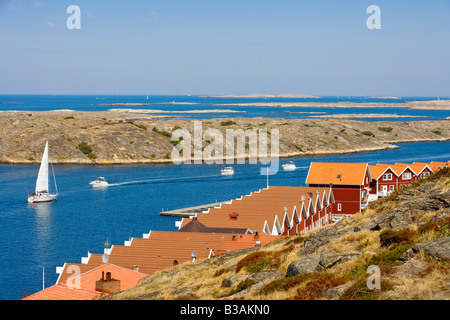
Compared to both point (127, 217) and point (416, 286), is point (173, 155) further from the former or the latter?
point (416, 286)

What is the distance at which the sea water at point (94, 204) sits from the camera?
50531mm

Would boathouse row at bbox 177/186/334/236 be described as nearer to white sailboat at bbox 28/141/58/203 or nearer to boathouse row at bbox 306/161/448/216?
boathouse row at bbox 306/161/448/216

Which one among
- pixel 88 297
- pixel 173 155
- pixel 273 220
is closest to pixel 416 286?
pixel 88 297

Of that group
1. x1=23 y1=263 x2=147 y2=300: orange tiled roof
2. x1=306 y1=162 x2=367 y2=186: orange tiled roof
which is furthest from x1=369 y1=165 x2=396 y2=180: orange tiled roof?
x1=23 y1=263 x2=147 y2=300: orange tiled roof

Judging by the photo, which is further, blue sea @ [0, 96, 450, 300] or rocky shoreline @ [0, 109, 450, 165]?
rocky shoreline @ [0, 109, 450, 165]

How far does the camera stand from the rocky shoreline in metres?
131

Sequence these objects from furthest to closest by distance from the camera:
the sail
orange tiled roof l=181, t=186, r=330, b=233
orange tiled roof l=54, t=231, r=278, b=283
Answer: the sail < orange tiled roof l=181, t=186, r=330, b=233 < orange tiled roof l=54, t=231, r=278, b=283

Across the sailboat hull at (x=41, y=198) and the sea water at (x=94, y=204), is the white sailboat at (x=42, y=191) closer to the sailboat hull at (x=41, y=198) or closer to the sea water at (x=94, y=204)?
the sailboat hull at (x=41, y=198)

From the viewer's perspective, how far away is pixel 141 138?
140000mm

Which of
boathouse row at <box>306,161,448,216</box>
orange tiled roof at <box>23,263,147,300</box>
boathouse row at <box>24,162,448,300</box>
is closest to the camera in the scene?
orange tiled roof at <box>23,263,147,300</box>

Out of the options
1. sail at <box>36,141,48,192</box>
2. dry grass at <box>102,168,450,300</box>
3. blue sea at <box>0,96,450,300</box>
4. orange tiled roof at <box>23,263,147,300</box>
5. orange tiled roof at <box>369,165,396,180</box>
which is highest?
dry grass at <box>102,168,450,300</box>

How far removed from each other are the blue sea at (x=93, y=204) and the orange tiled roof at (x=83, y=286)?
11215mm

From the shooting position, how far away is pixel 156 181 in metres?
101

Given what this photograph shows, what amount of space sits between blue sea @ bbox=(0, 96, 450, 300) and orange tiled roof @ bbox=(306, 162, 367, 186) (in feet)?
53.8
